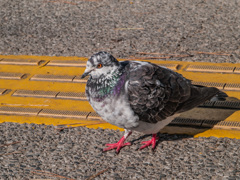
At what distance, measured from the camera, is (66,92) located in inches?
203

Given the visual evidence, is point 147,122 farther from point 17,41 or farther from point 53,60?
point 17,41

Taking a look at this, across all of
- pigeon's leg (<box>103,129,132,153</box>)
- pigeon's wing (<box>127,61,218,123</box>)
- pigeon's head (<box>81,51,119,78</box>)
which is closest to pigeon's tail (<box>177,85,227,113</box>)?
pigeon's wing (<box>127,61,218,123</box>)

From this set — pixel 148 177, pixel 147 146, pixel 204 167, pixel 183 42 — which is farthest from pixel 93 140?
pixel 183 42

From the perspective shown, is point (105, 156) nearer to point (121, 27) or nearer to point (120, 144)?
point (120, 144)

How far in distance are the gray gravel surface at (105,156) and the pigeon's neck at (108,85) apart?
0.60 metres

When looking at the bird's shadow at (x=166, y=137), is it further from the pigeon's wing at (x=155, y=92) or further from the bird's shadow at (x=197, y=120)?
the pigeon's wing at (x=155, y=92)

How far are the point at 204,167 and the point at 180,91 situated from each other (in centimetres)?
77

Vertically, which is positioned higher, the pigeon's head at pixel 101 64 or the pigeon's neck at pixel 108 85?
the pigeon's head at pixel 101 64

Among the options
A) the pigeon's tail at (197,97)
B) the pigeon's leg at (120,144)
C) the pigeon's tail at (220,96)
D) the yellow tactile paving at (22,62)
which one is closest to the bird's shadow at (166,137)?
the pigeon's leg at (120,144)

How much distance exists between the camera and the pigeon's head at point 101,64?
386 cm

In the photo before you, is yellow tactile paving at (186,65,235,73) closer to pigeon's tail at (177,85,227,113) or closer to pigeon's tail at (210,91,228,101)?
pigeon's tail at (210,91,228,101)

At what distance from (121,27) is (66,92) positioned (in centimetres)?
227

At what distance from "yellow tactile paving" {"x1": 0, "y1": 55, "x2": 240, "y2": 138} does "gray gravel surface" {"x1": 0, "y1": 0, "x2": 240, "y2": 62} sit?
356 millimetres

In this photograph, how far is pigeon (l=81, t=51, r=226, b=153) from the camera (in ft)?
12.4
